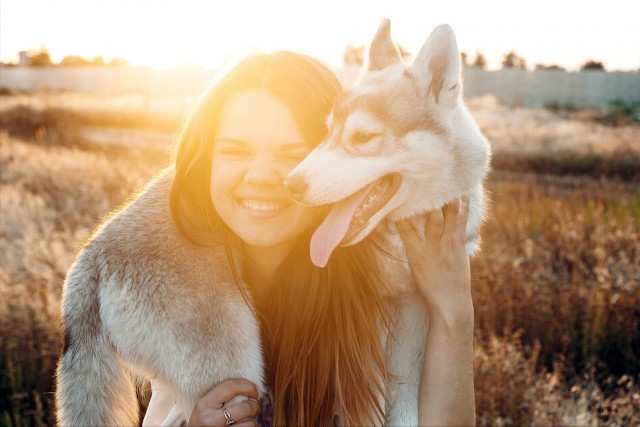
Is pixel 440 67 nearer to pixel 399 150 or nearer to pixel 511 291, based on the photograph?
pixel 399 150

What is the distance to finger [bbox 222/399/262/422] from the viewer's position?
1.66 meters

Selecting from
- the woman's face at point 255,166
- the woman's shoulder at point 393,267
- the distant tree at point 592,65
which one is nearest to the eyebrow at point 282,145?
the woman's face at point 255,166

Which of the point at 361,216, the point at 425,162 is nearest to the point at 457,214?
the point at 425,162

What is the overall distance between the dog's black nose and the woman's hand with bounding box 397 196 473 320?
0.41 m

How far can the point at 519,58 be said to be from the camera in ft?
151

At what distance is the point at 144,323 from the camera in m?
1.66

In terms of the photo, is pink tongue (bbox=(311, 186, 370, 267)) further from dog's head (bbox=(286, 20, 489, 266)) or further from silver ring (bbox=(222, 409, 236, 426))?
silver ring (bbox=(222, 409, 236, 426))

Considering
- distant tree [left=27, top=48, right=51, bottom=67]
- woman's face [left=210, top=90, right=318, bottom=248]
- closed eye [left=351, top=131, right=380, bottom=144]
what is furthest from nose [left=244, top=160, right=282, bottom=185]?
distant tree [left=27, top=48, right=51, bottom=67]

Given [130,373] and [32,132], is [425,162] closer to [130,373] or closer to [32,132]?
[130,373]

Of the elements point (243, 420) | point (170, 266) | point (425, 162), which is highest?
point (425, 162)

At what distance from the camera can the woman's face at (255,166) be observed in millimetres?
1812

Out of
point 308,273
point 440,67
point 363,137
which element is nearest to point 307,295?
point 308,273

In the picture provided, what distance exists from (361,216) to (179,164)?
614mm

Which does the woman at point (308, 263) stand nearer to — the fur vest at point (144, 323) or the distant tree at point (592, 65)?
the fur vest at point (144, 323)
